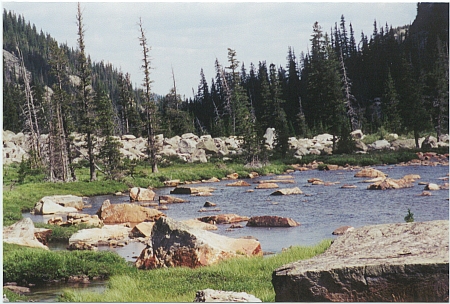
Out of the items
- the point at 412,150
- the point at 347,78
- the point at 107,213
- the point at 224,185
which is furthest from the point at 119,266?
the point at 347,78

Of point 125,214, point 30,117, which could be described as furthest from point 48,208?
point 30,117

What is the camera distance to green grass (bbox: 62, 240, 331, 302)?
8453 mm

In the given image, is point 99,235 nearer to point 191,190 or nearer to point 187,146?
point 191,190

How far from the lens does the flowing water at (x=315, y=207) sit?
15211 millimetres

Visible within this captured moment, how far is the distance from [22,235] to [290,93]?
38.3 meters

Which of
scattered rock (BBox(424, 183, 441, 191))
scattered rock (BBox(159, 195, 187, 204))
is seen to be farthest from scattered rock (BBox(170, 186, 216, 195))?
scattered rock (BBox(424, 183, 441, 191))

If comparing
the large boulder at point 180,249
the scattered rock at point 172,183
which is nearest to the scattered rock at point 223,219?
the large boulder at point 180,249

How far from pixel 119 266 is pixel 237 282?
9.83ft

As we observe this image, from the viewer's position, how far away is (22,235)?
13734mm

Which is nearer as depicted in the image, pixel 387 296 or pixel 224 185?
pixel 387 296

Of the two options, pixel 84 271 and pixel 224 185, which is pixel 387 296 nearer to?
pixel 84 271

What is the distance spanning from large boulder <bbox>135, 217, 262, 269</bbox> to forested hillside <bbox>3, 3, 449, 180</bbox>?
499cm

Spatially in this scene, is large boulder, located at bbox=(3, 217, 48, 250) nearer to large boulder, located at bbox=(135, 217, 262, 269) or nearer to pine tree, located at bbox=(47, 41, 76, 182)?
large boulder, located at bbox=(135, 217, 262, 269)

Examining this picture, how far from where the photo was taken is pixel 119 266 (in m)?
11.1
